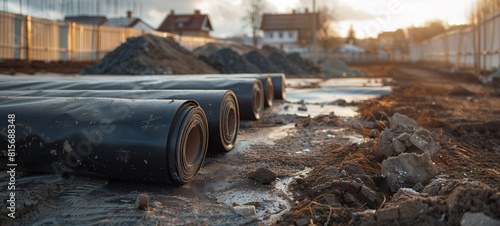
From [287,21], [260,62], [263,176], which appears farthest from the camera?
[287,21]

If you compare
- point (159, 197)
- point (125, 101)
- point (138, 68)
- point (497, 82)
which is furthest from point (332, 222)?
point (497, 82)

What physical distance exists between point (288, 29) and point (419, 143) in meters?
64.7

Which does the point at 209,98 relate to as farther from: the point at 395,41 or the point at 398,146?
the point at 395,41

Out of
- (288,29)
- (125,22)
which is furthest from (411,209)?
(288,29)

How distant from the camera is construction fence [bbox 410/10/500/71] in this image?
1774 cm

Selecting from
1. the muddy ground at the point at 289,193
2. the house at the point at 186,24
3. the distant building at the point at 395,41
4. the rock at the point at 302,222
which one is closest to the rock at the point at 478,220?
the muddy ground at the point at 289,193

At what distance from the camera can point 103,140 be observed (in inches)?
109

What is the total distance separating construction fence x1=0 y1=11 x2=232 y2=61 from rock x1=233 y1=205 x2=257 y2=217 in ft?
60.5

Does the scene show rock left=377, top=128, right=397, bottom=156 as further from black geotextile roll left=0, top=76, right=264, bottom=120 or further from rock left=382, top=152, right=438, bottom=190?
black geotextile roll left=0, top=76, right=264, bottom=120

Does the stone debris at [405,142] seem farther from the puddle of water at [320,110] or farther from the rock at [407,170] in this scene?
the puddle of water at [320,110]

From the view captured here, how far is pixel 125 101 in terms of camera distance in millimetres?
3156

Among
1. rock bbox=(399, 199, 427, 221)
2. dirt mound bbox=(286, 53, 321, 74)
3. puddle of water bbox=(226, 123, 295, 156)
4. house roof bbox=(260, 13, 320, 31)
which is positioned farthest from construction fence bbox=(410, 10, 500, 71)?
house roof bbox=(260, 13, 320, 31)

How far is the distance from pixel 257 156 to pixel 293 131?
1.61 m

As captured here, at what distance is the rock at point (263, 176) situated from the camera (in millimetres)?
3179
